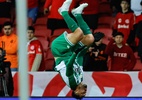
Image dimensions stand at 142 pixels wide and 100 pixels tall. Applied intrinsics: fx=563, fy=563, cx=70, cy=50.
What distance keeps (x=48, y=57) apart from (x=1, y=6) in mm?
1453

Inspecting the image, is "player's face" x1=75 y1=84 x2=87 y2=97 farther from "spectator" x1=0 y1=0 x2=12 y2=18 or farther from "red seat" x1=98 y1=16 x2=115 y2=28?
"spectator" x1=0 y1=0 x2=12 y2=18

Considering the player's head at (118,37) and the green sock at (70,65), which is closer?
the green sock at (70,65)

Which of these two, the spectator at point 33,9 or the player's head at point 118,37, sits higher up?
the spectator at point 33,9

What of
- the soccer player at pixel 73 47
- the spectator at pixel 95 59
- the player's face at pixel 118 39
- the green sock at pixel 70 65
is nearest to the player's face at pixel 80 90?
the soccer player at pixel 73 47

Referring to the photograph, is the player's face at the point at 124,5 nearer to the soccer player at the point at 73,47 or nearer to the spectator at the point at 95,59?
the spectator at the point at 95,59

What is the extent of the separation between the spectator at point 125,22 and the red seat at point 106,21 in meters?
0.54

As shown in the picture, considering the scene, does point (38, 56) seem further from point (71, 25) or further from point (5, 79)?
point (71, 25)

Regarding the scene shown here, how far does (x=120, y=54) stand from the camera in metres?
8.91

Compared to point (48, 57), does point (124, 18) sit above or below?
above

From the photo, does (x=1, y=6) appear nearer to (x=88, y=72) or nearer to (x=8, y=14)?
(x=8, y=14)

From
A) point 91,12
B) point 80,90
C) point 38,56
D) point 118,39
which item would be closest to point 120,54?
point 118,39

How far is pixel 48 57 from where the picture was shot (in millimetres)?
9477

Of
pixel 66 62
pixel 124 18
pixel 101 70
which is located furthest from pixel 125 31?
pixel 66 62

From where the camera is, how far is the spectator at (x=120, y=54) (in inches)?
348
